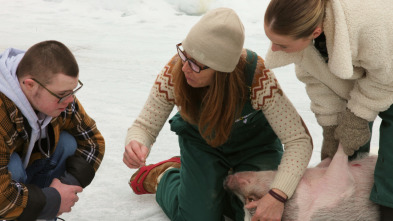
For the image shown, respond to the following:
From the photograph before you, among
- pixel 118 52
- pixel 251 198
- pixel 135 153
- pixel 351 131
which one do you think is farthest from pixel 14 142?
pixel 118 52

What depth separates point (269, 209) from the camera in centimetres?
164

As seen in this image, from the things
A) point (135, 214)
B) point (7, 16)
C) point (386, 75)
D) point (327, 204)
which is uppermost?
point (386, 75)

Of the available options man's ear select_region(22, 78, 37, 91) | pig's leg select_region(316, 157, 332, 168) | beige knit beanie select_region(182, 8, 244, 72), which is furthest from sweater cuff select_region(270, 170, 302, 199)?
man's ear select_region(22, 78, 37, 91)

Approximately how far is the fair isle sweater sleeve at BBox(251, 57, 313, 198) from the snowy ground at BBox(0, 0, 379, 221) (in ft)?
1.92

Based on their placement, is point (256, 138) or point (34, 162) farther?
point (256, 138)

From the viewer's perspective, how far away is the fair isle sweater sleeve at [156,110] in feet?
5.61

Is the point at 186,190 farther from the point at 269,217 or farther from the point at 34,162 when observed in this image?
the point at 34,162

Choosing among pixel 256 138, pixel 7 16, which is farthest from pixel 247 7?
pixel 256 138

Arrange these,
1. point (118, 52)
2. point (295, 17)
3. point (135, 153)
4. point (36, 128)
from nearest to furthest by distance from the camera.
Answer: point (295, 17) → point (36, 128) → point (135, 153) → point (118, 52)

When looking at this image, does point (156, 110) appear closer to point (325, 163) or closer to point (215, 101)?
point (215, 101)

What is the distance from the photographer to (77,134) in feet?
5.64

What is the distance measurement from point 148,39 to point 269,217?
3336mm

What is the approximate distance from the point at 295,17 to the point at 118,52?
118 inches

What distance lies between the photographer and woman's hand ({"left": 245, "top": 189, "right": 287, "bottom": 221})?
164cm
